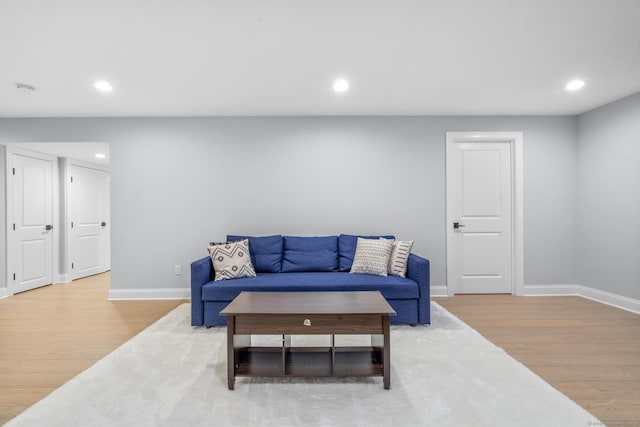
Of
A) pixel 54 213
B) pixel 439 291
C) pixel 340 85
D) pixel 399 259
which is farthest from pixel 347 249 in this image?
pixel 54 213

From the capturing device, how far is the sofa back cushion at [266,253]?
385 centimetres

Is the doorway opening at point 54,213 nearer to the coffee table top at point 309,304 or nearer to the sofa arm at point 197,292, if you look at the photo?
the sofa arm at point 197,292

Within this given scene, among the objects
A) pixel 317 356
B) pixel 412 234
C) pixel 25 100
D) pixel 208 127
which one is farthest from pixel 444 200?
pixel 25 100

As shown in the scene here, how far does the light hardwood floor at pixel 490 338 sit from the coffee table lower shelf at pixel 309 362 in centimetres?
117

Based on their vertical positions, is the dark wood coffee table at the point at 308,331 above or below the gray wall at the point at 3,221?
below

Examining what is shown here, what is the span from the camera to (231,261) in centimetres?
351

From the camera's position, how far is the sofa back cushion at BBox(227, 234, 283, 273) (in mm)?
3846

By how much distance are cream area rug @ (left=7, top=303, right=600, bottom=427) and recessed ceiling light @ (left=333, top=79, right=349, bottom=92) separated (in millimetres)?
2540

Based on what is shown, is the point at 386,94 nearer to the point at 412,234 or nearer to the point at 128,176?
the point at 412,234

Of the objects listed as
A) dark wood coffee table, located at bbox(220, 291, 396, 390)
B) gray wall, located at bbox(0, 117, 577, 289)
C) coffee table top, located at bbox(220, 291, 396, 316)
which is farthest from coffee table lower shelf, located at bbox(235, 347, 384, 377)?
gray wall, located at bbox(0, 117, 577, 289)

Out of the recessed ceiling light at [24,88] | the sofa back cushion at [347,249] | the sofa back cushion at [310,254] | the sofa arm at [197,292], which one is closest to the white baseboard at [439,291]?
the sofa back cushion at [347,249]

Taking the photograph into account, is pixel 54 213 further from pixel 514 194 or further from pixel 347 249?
pixel 514 194

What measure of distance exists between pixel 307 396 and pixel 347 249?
6.95ft

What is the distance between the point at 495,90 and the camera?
354cm
